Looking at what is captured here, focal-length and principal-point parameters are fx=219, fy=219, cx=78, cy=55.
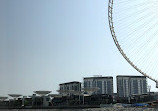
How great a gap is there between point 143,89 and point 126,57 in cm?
15003

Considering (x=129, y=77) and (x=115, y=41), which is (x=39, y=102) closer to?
(x=129, y=77)

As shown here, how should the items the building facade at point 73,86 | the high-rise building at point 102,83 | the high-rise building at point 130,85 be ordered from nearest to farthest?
the high-rise building at point 130,85
the building facade at point 73,86
the high-rise building at point 102,83

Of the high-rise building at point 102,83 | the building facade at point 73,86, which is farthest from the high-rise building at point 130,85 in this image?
the building facade at point 73,86

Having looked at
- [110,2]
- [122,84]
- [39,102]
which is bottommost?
[39,102]

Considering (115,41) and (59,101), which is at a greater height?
(115,41)

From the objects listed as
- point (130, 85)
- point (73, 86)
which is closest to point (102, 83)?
point (130, 85)

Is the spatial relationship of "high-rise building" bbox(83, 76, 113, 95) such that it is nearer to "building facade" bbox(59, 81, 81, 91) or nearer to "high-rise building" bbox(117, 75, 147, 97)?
"high-rise building" bbox(117, 75, 147, 97)

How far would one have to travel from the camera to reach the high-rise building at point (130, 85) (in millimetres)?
164125

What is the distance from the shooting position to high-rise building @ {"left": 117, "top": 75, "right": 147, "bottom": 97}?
164 m

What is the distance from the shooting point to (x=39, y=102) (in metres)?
128

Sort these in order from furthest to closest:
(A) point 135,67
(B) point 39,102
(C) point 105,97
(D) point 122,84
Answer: (D) point 122,84
(B) point 39,102
(C) point 105,97
(A) point 135,67

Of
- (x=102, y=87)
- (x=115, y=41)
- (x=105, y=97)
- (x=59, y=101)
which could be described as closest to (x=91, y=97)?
(x=105, y=97)

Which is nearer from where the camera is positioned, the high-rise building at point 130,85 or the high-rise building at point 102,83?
the high-rise building at point 130,85

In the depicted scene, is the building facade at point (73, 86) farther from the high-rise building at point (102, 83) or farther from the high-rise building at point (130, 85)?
the high-rise building at point (130, 85)
